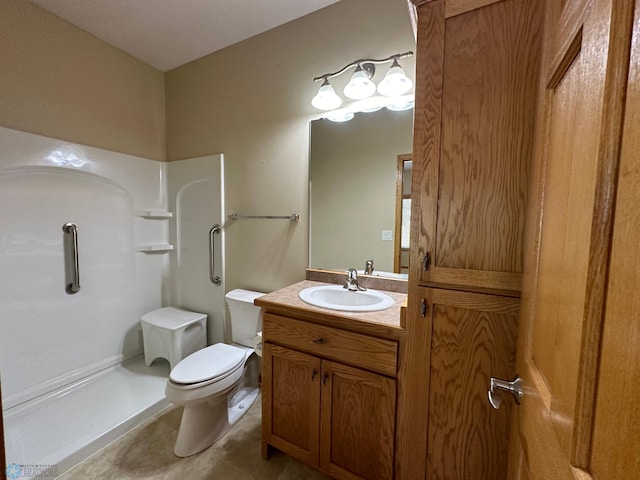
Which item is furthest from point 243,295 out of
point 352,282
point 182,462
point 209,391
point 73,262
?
point 73,262

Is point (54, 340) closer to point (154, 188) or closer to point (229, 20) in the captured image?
point (154, 188)

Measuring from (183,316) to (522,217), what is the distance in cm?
236

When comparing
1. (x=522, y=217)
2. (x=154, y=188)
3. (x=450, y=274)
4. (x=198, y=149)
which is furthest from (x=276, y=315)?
(x=154, y=188)

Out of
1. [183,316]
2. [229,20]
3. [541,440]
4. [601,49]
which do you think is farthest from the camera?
[183,316]

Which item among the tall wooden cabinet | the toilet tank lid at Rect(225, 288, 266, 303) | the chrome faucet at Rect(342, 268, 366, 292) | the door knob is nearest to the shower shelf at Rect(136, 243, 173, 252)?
the toilet tank lid at Rect(225, 288, 266, 303)

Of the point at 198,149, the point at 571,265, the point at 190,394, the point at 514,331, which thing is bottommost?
the point at 190,394

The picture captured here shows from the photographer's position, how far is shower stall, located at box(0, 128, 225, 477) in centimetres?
165

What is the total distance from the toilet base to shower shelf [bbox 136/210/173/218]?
160 centimetres

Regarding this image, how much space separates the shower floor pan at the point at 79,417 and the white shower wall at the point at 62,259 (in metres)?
0.10

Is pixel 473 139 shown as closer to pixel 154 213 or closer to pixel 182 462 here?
pixel 182 462

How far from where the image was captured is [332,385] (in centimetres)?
120

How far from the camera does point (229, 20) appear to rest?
72.0 inches

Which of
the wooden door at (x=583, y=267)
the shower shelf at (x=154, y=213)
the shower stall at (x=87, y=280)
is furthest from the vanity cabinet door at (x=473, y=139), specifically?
the shower shelf at (x=154, y=213)

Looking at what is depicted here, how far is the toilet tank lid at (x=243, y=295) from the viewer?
1.91m
